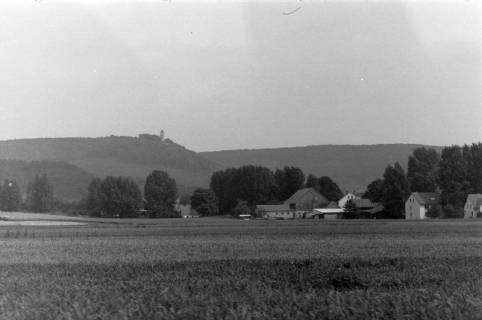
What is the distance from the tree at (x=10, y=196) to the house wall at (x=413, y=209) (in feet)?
303

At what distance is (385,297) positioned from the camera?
17391 millimetres

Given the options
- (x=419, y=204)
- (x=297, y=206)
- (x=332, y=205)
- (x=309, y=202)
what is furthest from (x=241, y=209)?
(x=419, y=204)

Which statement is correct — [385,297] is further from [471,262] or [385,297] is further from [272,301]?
[471,262]

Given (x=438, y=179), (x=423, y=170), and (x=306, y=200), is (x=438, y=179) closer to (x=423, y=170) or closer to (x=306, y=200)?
(x=423, y=170)

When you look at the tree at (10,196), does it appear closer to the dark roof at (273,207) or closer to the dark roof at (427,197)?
the dark roof at (273,207)

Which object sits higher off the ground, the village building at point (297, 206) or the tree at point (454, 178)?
the tree at point (454, 178)

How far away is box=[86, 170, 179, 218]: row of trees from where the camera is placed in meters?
154

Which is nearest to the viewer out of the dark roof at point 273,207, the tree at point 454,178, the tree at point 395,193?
the tree at point 454,178

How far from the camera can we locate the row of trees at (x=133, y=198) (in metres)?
154

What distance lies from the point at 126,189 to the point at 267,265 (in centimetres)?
13248

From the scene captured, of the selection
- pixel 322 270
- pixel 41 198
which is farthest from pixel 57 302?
pixel 41 198

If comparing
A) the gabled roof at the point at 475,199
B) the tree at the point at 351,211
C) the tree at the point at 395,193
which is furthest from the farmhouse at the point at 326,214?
the gabled roof at the point at 475,199

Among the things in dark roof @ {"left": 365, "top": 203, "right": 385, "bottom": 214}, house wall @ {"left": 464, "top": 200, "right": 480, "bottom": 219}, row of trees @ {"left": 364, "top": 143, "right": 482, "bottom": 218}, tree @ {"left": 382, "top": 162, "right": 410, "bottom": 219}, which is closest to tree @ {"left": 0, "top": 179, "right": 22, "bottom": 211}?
dark roof @ {"left": 365, "top": 203, "right": 385, "bottom": 214}

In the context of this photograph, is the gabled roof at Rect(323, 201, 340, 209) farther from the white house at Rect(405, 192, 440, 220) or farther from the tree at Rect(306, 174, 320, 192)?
the white house at Rect(405, 192, 440, 220)
